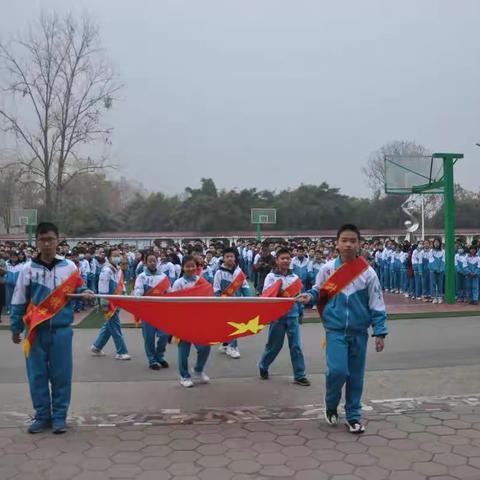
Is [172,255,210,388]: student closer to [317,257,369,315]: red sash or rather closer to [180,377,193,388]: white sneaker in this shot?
[180,377,193,388]: white sneaker

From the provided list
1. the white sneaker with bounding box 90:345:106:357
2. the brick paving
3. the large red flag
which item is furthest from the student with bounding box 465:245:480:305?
the white sneaker with bounding box 90:345:106:357

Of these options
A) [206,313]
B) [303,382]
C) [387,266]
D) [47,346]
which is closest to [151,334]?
[206,313]

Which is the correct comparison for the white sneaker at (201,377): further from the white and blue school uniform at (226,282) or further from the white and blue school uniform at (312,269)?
the white and blue school uniform at (312,269)

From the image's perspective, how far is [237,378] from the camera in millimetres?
6824

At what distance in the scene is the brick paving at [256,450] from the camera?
13.2ft

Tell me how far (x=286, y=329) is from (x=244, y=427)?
5.88 ft

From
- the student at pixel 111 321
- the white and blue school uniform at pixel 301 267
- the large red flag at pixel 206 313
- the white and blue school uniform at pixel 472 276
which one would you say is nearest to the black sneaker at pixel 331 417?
the large red flag at pixel 206 313

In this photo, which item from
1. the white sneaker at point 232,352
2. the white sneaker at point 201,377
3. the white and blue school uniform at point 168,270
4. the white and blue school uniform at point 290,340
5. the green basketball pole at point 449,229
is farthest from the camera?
the green basketball pole at point 449,229

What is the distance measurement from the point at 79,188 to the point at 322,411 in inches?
1768

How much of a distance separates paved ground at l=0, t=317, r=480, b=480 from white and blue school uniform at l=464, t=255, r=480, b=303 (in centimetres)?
667

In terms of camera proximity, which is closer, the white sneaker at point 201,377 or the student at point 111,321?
the white sneaker at point 201,377

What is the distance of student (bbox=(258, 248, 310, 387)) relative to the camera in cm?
643

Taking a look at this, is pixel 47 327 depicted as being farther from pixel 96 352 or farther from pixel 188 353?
pixel 96 352

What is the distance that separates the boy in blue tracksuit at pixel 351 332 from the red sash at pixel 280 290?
68.0 inches
